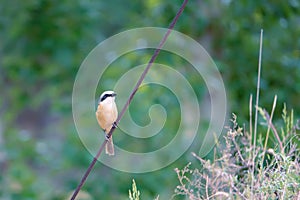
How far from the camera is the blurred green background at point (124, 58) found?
537 centimetres

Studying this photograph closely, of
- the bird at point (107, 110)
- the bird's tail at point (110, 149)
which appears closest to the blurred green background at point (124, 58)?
the bird's tail at point (110, 149)


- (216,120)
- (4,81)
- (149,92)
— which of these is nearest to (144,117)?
(149,92)

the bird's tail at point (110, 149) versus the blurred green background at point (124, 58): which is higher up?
the blurred green background at point (124, 58)

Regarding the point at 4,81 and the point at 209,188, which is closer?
the point at 209,188

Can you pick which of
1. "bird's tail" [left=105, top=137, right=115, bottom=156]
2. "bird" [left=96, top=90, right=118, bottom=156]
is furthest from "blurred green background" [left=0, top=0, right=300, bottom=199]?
"bird" [left=96, top=90, right=118, bottom=156]

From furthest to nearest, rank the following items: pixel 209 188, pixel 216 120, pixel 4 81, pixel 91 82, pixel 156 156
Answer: pixel 4 81
pixel 91 82
pixel 156 156
pixel 216 120
pixel 209 188

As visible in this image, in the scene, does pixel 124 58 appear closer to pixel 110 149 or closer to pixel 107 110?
pixel 110 149

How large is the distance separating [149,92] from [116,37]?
74cm

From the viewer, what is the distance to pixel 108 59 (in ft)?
18.7

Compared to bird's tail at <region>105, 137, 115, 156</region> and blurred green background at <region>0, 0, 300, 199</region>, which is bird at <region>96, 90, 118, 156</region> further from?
blurred green background at <region>0, 0, 300, 199</region>

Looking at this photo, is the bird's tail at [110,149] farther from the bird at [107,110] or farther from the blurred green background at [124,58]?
the blurred green background at [124,58]

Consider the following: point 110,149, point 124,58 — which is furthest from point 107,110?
point 124,58

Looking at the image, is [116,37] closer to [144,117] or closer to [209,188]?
[144,117]

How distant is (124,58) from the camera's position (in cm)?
555
